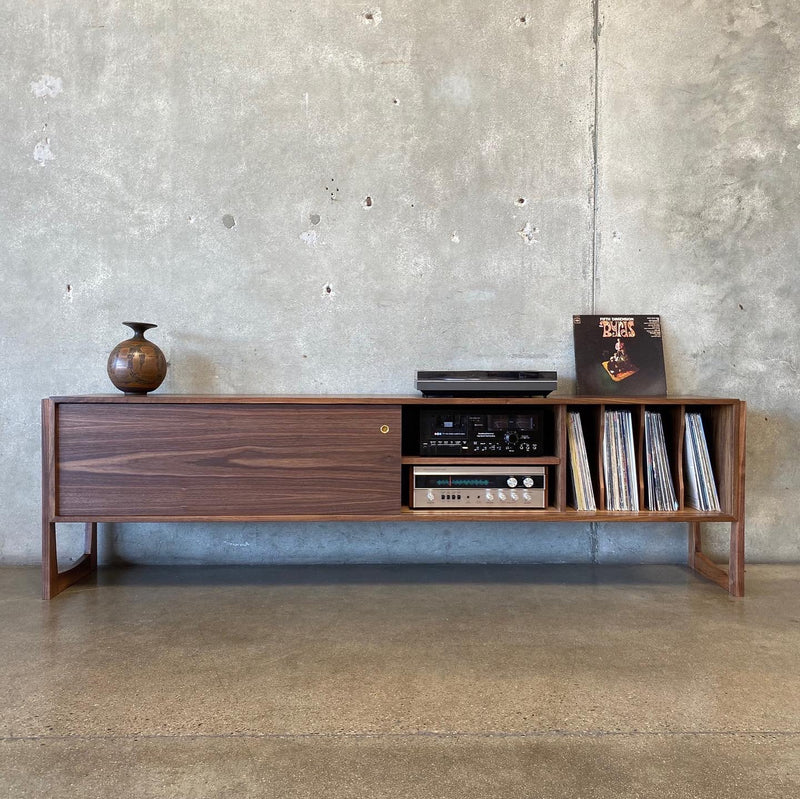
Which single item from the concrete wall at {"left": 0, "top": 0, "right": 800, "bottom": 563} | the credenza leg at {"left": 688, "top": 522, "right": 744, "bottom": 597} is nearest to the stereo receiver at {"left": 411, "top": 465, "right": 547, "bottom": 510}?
the concrete wall at {"left": 0, "top": 0, "right": 800, "bottom": 563}

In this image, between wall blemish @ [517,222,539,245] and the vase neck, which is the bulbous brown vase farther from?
wall blemish @ [517,222,539,245]

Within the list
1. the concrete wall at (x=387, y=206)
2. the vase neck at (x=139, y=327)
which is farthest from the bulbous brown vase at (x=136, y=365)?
the concrete wall at (x=387, y=206)

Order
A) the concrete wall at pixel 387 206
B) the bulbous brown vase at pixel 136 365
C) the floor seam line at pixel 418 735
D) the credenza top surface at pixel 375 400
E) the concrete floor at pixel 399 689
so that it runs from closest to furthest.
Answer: the concrete floor at pixel 399 689, the floor seam line at pixel 418 735, the credenza top surface at pixel 375 400, the bulbous brown vase at pixel 136 365, the concrete wall at pixel 387 206

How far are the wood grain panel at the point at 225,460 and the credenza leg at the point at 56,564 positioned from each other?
0.14 meters

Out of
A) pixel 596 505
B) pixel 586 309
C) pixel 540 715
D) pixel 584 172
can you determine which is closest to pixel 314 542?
pixel 596 505

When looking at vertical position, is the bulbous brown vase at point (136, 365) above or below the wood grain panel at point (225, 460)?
above

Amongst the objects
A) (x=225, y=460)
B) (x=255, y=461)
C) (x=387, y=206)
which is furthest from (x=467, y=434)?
(x=387, y=206)

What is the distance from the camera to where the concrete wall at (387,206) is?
2361 mm

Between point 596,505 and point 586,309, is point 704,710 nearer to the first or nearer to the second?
point 596,505

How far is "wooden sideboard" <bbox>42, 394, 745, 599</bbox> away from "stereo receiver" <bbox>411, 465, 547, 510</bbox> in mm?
30

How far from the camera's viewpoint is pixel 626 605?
1999 mm

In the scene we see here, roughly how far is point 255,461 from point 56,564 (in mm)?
826

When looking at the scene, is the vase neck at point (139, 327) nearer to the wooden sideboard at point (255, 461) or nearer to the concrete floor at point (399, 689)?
the wooden sideboard at point (255, 461)

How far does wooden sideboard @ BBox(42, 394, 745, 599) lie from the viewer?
1.98m
